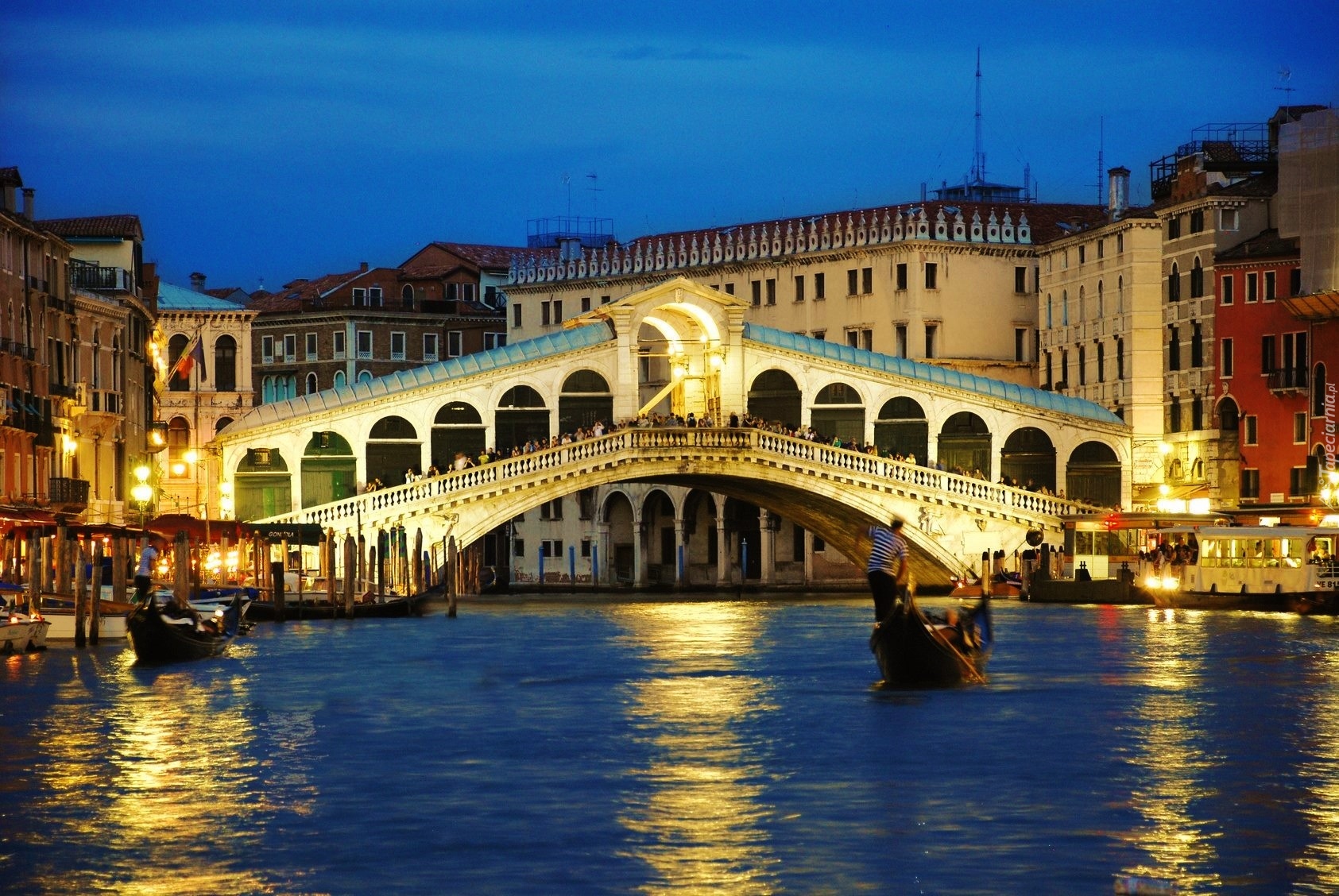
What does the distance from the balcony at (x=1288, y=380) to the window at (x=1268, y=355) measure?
0.16 m

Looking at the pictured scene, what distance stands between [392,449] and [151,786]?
2998cm

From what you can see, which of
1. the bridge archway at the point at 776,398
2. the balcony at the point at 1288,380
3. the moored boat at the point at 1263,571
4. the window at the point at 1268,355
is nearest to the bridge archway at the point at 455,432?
the bridge archway at the point at 776,398

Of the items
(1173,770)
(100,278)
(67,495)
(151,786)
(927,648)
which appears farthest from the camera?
(100,278)

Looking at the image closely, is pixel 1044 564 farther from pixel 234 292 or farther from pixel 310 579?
pixel 234 292

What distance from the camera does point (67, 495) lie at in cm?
4031

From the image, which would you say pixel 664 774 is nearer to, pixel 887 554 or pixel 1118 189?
pixel 887 554

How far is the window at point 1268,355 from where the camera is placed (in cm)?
4531

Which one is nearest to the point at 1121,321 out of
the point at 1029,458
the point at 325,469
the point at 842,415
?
the point at 1029,458

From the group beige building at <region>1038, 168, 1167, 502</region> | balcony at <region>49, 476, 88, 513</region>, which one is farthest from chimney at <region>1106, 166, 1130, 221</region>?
balcony at <region>49, 476, 88, 513</region>

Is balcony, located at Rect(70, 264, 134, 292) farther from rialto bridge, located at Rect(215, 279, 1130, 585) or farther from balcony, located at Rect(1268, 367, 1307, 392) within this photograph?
balcony, located at Rect(1268, 367, 1307, 392)

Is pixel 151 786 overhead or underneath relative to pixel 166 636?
underneath

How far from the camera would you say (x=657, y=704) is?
23.9 meters

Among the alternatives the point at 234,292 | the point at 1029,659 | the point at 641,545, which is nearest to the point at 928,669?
the point at 1029,659

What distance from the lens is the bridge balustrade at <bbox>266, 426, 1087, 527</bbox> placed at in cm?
4450
